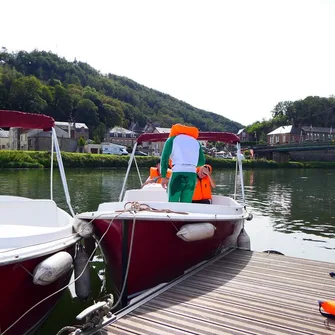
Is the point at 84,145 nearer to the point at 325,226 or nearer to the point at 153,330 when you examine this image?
the point at 325,226

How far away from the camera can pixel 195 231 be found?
6.70 meters

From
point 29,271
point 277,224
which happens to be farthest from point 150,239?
point 277,224

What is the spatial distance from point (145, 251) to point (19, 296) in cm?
211

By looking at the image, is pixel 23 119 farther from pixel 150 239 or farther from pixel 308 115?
pixel 308 115

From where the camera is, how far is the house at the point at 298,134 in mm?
125938

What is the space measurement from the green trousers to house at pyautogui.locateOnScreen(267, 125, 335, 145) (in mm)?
119420

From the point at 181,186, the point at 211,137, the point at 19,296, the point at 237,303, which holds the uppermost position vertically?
the point at 211,137

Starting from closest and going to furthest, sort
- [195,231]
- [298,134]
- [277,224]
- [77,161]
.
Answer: [195,231]
[277,224]
[77,161]
[298,134]

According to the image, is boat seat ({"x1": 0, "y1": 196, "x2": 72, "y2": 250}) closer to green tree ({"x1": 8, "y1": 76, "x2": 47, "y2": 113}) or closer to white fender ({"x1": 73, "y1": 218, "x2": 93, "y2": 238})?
white fender ({"x1": 73, "y1": 218, "x2": 93, "y2": 238})

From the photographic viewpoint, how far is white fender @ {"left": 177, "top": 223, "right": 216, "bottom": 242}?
259 inches

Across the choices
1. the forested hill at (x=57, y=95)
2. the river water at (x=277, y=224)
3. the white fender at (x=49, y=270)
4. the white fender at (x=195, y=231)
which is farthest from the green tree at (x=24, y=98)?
the white fender at (x=49, y=270)

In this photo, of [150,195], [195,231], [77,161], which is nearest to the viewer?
[195,231]

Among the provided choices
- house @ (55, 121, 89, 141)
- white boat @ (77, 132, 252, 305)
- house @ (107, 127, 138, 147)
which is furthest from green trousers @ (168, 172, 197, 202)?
house @ (107, 127, 138, 147)

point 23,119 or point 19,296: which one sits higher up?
point 23,119
